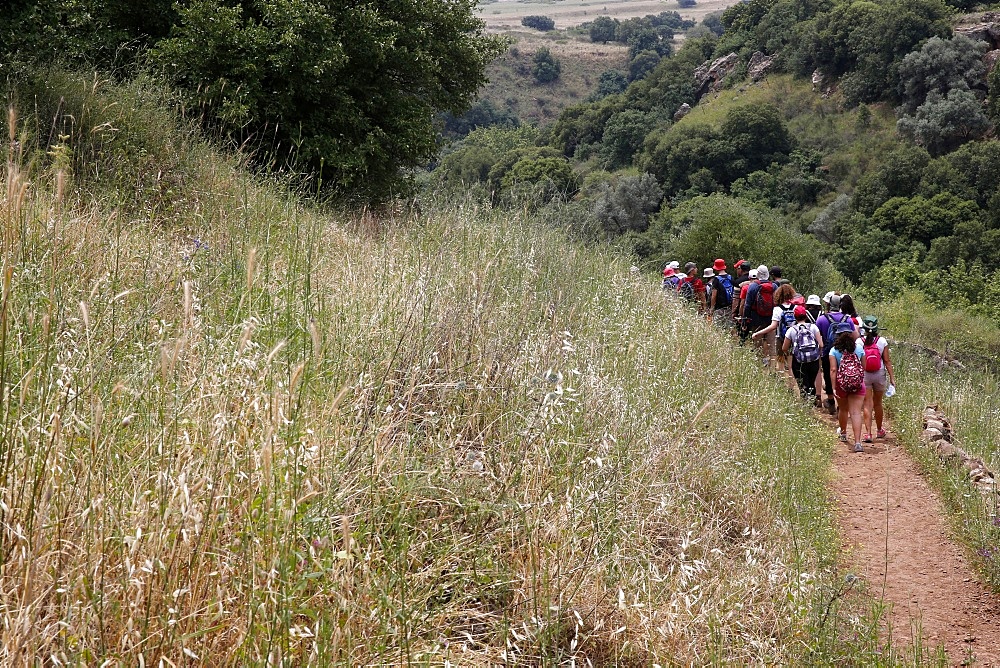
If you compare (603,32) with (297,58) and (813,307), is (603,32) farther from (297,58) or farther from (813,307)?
(813,307)

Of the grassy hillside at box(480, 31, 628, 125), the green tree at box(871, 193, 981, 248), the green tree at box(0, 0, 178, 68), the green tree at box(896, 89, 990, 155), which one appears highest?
the green tree at box(0, 0, 178, 68)

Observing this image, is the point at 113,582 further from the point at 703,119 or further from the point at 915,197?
the point at 703,119

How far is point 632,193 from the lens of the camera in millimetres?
60094

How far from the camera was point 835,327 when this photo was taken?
9.90 metres

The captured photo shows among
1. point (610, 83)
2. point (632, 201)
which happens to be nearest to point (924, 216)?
point (632, 201)

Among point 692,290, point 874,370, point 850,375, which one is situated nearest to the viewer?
point 850,375

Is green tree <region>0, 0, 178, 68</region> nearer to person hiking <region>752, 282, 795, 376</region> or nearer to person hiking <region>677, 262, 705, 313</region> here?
person hiking <region>677, 262, 705, 313</region>

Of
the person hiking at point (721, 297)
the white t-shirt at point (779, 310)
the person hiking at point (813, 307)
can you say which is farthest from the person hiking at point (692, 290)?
the person hiking at point (813, 307)

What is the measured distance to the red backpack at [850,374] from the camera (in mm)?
9148

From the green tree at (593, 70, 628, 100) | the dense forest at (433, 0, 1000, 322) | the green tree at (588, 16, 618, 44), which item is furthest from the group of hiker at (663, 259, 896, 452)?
the green tree at (588, 16, 618, 44)

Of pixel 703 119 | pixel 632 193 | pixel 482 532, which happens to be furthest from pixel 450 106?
pixel 703 119

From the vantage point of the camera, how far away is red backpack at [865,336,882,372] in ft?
31.0

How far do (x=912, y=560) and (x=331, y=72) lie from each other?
10.5 meters

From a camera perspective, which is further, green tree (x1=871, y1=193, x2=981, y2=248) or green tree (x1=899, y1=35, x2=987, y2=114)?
green tree (x1=899, y1=35, x2=987, y2=114)
